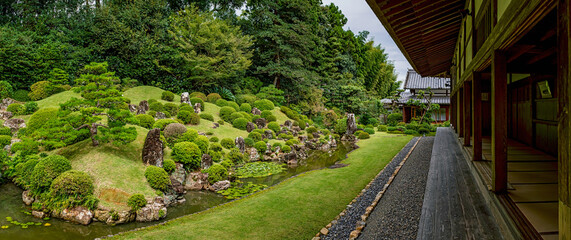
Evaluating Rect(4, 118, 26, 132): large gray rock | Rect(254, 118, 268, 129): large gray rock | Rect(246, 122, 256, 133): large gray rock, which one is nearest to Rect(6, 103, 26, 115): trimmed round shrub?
Rect(4, 118, 26, 132): large gray rock

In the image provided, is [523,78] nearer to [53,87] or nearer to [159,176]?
[159,176]

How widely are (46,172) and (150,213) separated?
3.05m

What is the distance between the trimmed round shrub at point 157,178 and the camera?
7805 millimetres

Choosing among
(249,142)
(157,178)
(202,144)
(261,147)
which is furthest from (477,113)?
(249,142)

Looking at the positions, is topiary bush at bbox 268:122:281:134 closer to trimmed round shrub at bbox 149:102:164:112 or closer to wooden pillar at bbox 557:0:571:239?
trimmed round shrub at bbox 149:102:164:112

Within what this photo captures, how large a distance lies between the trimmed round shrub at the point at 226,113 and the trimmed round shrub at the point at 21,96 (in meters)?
9.13

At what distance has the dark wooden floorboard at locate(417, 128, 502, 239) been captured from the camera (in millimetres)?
2727

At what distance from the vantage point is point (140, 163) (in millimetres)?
8648

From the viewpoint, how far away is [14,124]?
10398 mm

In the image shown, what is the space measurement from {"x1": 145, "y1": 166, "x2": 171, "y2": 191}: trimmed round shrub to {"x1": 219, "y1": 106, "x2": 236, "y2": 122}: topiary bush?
8079mm

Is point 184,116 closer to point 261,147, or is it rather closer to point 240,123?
point 240,123

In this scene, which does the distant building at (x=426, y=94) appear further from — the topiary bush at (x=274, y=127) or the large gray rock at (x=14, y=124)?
the large gray rock at (x=14, y=124)

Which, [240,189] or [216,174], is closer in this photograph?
[240,189]

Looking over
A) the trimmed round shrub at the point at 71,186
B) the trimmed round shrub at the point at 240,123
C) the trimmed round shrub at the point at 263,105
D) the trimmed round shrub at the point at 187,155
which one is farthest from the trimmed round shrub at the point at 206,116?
the trimmed round shrub at the point at 71,186
